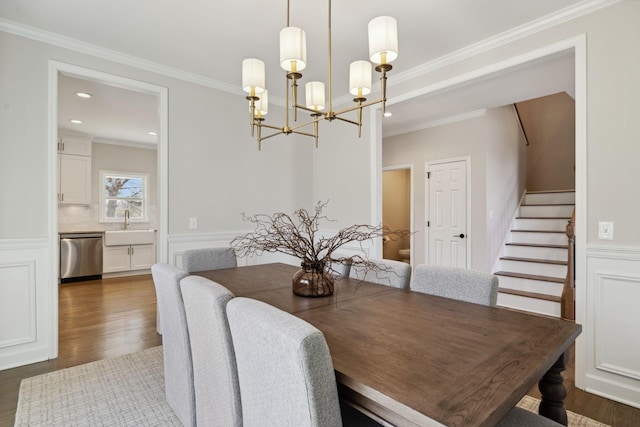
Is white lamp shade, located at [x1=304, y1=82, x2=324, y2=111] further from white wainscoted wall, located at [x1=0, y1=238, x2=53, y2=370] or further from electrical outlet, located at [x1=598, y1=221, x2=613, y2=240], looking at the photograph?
white wainscoted wall, located at [x1=0, y1=238, x2=53, y2=370]

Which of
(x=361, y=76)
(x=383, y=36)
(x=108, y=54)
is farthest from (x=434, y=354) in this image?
(x=108, y=54)

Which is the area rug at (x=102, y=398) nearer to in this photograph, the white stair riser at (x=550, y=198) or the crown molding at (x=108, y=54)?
the crown molding at (x=108, y=54)

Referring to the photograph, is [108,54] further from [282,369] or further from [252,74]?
[282,369]

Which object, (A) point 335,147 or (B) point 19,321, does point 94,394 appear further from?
(A) point 335,147

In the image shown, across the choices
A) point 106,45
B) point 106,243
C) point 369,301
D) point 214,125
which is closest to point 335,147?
point 214,125

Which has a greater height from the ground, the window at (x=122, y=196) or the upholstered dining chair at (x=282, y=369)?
the window at (x=122, y=196)

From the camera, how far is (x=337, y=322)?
137cm

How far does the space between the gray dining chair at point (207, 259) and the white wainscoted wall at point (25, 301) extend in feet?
3.87

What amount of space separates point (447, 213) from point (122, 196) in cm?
606

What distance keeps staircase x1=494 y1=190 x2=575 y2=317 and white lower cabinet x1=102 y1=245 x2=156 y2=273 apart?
6.00 m

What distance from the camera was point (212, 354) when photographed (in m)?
1.28

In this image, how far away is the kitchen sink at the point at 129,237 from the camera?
591 cm

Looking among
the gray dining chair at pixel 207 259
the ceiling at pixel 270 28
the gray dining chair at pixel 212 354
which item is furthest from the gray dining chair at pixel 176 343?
the ceiling at pixel 270 28

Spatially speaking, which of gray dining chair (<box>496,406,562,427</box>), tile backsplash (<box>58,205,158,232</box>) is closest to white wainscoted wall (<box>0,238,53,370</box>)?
gray dining chair (<box>496,406,562,427</box>)
